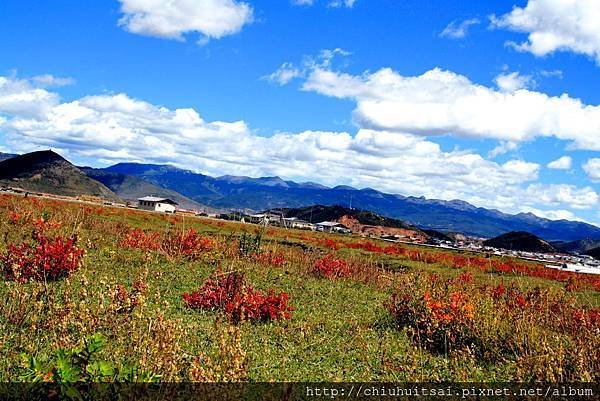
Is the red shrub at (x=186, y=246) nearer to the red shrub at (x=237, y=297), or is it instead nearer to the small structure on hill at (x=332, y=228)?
the red shrub at (x=237, y=297)

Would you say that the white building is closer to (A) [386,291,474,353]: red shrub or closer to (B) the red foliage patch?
(B) the red foliage patch

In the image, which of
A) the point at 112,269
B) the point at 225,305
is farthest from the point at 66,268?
the point at 225,305

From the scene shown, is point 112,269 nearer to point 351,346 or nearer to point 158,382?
point 351,346

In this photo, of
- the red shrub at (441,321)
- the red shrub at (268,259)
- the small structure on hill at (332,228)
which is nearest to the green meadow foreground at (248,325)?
the red shrub at (441,321)

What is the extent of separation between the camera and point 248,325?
11086mm

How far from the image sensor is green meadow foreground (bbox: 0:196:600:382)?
19.5 feet

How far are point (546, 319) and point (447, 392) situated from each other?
259 inches

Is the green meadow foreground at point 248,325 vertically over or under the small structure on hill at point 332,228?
over

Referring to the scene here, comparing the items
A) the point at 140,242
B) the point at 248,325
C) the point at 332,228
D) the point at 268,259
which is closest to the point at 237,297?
the point at 248,325

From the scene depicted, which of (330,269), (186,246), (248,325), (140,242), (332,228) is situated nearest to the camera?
(248,325)

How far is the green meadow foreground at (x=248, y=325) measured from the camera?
5.93 meters

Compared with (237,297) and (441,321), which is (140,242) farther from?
(441,321)

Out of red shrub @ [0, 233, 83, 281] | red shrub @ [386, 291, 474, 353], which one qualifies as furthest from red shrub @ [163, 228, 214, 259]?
red shrub @ [386, 291, 474, 353]

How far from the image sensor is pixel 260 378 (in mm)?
7492
